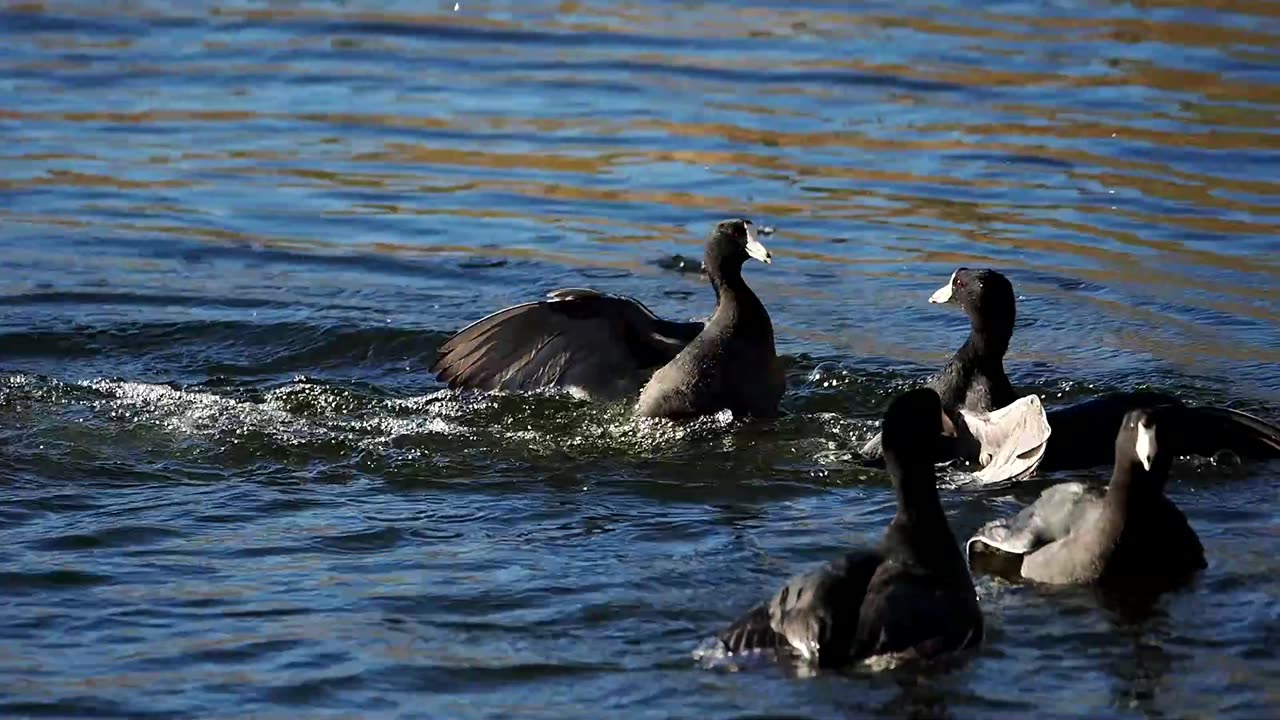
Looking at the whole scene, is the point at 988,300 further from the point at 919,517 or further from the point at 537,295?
the point at 537,295

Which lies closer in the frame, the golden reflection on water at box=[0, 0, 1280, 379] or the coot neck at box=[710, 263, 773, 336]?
the coot neck at box=[710, 263, 773, 336]

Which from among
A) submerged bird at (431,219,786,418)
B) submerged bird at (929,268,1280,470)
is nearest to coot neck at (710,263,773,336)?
submerged bird at (431,219,786,418)

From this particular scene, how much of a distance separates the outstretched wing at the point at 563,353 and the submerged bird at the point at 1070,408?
123 centimetres

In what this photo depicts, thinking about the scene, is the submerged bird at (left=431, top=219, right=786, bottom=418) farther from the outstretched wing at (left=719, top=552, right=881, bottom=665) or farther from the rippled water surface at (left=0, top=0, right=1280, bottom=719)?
the outstretched wing at (left=719, top=552, right=881, bottom=665)

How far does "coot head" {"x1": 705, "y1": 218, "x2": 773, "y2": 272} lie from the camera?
7.96 meters

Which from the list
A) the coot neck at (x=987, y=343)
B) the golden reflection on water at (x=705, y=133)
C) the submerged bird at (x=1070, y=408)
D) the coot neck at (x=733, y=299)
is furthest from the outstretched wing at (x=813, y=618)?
the golden reflection on water at (x=705, y=133)

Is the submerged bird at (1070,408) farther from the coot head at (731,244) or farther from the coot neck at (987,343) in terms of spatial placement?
the coot head at (731,244)

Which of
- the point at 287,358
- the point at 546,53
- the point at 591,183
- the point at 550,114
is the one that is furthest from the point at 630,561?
the point at 546,53

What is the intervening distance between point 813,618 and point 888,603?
0.20 m

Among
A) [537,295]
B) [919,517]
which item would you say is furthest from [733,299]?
[919,517]

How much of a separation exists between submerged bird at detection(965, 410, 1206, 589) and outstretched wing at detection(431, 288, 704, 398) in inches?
102

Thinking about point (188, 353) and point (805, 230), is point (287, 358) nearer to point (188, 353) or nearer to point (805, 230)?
point (188, 353)

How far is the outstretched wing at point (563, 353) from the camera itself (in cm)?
833

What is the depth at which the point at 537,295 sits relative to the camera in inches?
382
